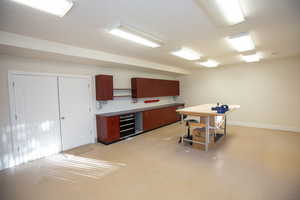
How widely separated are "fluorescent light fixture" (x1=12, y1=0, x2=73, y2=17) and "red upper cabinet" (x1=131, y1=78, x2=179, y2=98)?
3631 mm

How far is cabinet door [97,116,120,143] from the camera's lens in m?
4.12

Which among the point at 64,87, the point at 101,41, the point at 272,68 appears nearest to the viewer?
the point at 101,41

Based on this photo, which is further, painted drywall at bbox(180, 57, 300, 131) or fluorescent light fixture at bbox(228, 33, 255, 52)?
painted drywall at bbox(180, 57, 300, 131)

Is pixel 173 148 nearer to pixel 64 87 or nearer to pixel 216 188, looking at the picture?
pixel 216 188

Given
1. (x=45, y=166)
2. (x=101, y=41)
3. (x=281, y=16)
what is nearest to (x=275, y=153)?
(x=281, y=16)

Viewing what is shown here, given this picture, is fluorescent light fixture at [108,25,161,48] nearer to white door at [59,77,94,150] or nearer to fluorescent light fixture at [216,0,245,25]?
fluorescent light fixture at [216,0,245,25]

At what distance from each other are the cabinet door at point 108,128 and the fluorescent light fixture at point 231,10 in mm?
3576

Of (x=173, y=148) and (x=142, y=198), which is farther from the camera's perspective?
(x=173, y=148)

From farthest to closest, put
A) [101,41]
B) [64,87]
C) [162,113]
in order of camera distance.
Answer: [162,113] < [64,87] < [101,41]

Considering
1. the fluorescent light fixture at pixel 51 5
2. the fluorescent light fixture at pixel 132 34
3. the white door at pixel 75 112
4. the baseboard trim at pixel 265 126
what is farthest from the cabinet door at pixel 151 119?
the fluorescent light fixture at pixel 51 5

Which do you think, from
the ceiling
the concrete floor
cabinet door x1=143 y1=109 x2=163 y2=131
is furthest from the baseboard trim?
the ceiling

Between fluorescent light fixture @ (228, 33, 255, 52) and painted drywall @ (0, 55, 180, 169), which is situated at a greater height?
fluorescent light fixture @ (228, 33, 255, 52)

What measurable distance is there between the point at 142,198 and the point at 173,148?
1935 millimetres

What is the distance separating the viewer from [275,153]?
3316mm
